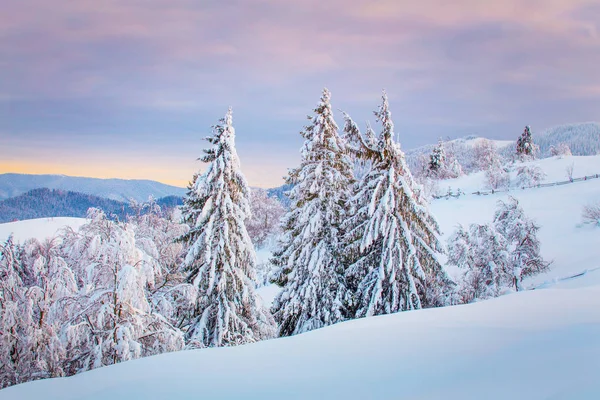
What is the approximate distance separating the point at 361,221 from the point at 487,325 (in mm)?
9889

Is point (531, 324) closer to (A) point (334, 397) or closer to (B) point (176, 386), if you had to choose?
(A) point (334, 397)

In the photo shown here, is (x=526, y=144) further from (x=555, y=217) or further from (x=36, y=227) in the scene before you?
(x=36, y=227)

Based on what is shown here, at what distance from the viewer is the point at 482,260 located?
19.4m

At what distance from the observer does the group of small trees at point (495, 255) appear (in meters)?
19.0

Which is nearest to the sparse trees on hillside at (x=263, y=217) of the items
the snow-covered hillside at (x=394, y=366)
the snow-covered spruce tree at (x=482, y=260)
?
the snow-covered spruce tree at (x=482, y=260)

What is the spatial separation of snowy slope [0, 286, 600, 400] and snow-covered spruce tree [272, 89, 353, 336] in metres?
8.70

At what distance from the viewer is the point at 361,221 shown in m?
15.2

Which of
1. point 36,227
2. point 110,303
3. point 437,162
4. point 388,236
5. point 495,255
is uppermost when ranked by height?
point 437,162

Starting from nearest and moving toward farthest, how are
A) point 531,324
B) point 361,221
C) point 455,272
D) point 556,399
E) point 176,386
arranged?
1. point 556,399
2. point 176,386
3. point 531,324
4. point 361,221
5. point 455,272

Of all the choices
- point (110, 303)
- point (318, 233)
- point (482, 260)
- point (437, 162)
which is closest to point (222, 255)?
point (318, 233)

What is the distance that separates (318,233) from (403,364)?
437 inches

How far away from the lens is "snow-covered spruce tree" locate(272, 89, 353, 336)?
Answer: 14648 mm

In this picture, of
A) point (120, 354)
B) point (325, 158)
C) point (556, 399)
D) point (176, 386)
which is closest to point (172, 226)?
point (325, 158)

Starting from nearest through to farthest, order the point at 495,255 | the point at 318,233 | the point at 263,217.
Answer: the point at 318,233, the point at 495,255, the point at 263,217
